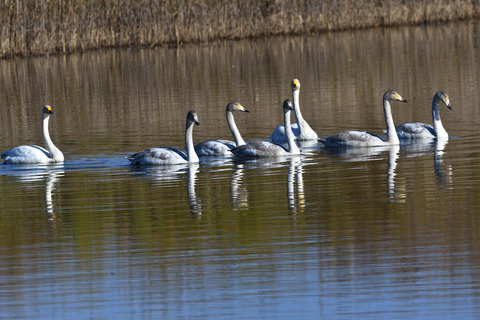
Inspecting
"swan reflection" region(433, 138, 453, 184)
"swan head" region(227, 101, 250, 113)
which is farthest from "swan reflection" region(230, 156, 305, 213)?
"swan reflection" region(433, 138, 453, 184)

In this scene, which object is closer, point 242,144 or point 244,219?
point 244,219

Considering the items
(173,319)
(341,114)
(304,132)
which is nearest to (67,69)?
(341,114)

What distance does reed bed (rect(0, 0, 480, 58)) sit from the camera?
3600 centimetres

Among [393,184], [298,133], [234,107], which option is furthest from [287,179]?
[298,133]

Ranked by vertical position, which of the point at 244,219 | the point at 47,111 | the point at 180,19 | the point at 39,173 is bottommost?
the point at 244,219

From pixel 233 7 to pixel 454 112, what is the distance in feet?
65.8

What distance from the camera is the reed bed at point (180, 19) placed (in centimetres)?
3600

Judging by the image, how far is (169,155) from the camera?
15.7 meters

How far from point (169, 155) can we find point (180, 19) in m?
24.1

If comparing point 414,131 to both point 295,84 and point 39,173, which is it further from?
point 39,173

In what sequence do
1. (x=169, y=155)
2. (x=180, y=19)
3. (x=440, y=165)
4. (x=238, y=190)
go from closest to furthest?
(x=238, y=190), (x=440, y=165), (x=169, y=155), (x=180, y=19)

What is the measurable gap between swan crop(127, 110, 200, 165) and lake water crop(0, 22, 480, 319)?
0.23 meters

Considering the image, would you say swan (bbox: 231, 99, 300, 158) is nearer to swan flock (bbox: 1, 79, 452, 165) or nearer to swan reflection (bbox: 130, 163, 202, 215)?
swan flock (bbox: 1, 79, 452, 165)

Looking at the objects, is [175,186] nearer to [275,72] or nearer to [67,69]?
[275,72]
